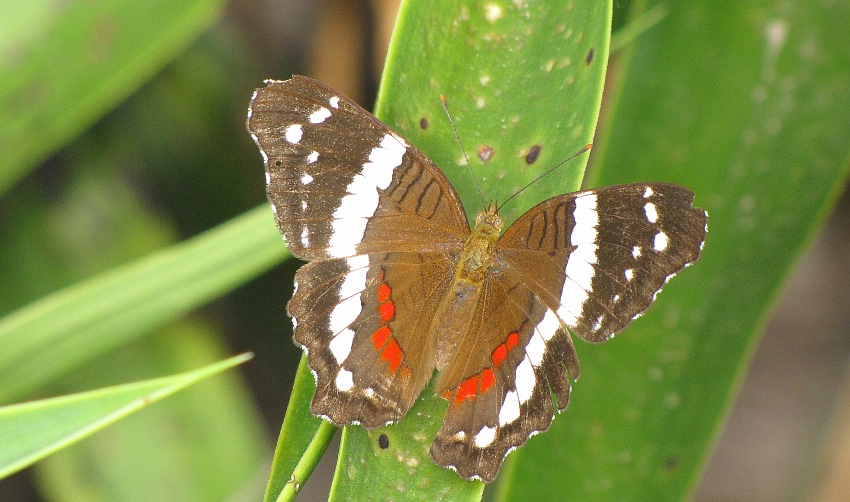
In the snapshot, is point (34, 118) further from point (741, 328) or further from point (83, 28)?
point (741, 328)

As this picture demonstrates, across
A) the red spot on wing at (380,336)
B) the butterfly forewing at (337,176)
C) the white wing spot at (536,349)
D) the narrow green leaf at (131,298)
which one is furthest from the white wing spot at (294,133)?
the white wing spot at (536,349)

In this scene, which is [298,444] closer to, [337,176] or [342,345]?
[342,345]

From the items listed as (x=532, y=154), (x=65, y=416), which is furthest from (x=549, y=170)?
(x=65, y=416)

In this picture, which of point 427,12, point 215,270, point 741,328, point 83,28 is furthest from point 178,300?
point 741,328

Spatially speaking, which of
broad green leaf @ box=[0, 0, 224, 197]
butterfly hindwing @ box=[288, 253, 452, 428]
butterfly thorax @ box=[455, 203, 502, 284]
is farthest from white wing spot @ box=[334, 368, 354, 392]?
broad green leaf @ box=[0, 0, 224, 197]

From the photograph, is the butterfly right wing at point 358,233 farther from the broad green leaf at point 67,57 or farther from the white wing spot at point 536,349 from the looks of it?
the broad green leaf at point 67,57
